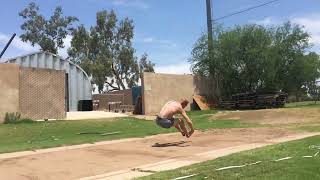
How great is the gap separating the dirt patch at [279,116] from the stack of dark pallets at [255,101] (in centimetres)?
743

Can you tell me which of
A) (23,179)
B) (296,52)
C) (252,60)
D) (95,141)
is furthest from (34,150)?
(296,52)

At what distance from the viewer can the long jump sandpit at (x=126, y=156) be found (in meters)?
10.8

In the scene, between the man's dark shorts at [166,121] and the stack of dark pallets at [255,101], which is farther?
the stack of dark pallets at [255,101]

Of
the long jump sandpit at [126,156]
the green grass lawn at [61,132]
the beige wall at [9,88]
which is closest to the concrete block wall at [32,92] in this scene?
the beige wall at [9,88]

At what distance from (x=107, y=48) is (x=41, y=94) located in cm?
4351

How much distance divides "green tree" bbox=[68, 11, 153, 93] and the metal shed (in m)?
29.3

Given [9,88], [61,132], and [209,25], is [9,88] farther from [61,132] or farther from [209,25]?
[209,25]

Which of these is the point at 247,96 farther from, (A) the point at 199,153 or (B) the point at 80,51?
(B) the point at 80,51

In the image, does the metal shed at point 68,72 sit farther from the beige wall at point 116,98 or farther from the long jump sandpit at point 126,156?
the long jump sandpit at point 126,156

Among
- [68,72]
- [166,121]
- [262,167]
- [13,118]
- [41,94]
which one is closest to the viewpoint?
[262,167]

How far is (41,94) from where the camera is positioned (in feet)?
81.7

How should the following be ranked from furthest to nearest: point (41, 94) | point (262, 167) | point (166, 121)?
1. point (41, 94)
2. point (166, 121)
3. point (262, 167)

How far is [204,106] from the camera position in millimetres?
36188

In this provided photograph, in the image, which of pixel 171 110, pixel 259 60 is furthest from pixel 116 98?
pixel 171 110
